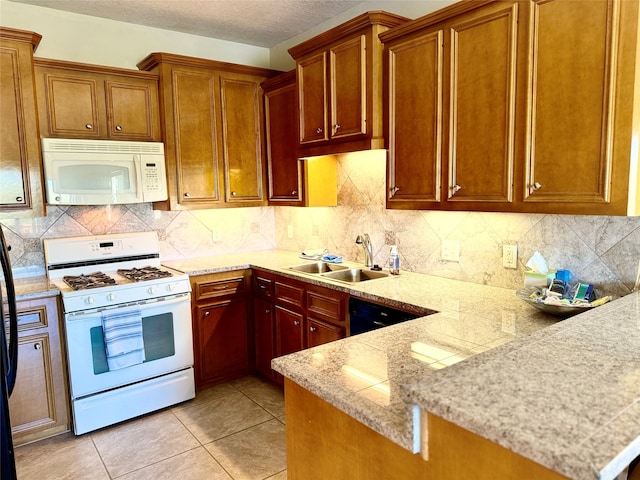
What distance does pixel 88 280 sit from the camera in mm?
2943

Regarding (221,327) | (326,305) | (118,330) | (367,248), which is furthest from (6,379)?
(367,248)

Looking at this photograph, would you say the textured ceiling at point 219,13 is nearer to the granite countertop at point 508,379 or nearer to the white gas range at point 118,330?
the white gas range at point 118,330

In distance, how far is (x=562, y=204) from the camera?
1.84m

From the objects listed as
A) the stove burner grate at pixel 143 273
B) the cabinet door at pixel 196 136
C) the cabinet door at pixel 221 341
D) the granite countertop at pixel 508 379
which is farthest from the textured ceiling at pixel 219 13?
the granite countertop at pixel 508 379

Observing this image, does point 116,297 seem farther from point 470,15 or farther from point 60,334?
point 470,15

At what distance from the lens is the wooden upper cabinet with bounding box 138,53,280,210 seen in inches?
131

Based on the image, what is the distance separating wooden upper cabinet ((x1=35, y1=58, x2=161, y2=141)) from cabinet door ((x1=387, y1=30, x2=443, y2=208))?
1.80 metres

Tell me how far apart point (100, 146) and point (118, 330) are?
1230 mm

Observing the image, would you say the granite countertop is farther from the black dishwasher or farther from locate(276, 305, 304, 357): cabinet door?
locate(276, 305, 304, 357): cabinet door

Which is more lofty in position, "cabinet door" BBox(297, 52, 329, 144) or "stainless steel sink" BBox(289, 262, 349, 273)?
"cabinet door" BBox(297, 52, 329, 144)

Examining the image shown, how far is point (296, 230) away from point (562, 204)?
2.45 metres

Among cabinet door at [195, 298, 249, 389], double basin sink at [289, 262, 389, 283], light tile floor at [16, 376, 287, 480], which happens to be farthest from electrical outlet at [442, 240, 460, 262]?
cabinet door at [195, 298, 249, 389]

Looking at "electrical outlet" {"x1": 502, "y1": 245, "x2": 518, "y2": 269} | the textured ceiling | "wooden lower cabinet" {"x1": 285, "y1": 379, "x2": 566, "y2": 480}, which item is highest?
the textured ceiling

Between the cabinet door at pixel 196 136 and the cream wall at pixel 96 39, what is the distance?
0.46 meters
